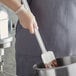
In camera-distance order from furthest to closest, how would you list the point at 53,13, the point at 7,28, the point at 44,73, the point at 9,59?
1. the point at 9,59
2. the point at 7,28
3. the point at 53,13
4. the point at 44,73

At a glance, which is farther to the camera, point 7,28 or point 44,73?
point 7,28

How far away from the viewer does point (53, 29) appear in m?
0.75

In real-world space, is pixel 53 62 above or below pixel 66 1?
below

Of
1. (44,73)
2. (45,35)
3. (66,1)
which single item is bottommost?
(44,73)

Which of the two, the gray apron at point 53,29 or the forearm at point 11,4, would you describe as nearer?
the forearm at point 11,4

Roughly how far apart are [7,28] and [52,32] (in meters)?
0.30

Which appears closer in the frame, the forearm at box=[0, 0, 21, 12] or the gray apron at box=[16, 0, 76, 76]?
the forearm at box=[0, 0, 21, 12]

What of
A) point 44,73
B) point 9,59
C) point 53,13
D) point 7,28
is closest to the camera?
point 44,73

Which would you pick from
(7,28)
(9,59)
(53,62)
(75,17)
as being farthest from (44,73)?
(9,59)

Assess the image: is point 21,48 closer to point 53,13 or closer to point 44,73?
point 53,13

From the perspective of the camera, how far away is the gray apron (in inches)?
29.5

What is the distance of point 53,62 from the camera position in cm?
62

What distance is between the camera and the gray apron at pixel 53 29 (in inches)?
29.5

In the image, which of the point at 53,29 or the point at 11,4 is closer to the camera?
the point at 11,4
